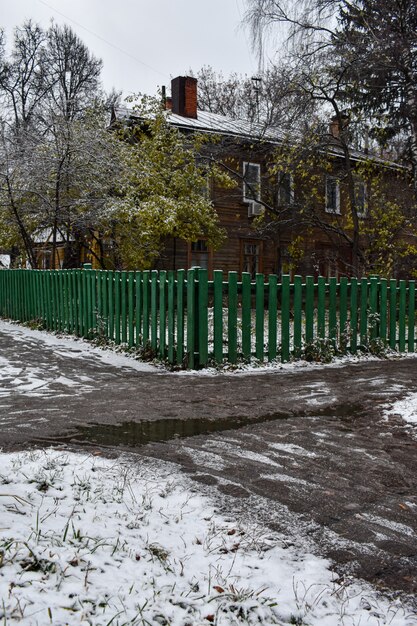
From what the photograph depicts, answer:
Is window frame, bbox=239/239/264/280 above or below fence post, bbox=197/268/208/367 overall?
above

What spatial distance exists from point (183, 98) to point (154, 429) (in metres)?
23.3

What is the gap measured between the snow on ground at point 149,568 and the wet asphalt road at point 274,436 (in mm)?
251

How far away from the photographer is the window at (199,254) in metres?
23.5

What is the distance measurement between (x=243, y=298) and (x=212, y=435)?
164 inches

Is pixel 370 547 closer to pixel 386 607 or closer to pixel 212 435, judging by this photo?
pixel 386 607

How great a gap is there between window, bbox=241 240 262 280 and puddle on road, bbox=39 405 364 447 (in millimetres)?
20197

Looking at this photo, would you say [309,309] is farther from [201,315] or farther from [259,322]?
[201,315]

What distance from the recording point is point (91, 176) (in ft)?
57.9

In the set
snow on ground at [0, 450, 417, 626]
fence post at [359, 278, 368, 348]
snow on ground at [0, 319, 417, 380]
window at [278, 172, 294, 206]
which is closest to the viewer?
snow on ground at [0, 450, 417, 626]

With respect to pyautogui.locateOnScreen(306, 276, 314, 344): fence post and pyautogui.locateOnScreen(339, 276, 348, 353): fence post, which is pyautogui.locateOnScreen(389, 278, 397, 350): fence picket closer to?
pyautogui.locateOnScreen(339, 276, 348, 353): fence post

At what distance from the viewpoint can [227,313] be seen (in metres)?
9.23

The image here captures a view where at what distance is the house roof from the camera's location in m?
19.9

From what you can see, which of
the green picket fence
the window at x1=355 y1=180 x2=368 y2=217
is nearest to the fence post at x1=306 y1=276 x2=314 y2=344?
the green picket fence

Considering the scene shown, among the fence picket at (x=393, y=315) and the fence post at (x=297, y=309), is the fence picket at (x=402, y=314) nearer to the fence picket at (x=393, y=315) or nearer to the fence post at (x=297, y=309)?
the fence picket at (x=393, y=315)
